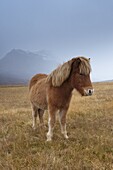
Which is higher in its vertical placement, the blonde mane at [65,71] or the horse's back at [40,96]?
the blonde mane at [65,71]

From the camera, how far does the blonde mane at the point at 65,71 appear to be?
6.34 meters

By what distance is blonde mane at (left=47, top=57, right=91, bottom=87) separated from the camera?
20.8 ft

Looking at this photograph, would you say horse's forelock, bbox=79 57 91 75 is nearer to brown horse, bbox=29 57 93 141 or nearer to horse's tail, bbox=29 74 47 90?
brown horse, bbox=29 57 93 141

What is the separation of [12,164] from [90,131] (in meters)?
3.35

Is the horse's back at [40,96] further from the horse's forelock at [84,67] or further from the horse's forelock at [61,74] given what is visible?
the horse's forelock at [84,67]

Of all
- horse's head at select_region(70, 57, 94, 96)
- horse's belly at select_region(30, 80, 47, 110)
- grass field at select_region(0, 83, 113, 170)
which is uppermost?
horse's head at select_region(70, 57, 94, 96)

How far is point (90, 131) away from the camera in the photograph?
7.73 m

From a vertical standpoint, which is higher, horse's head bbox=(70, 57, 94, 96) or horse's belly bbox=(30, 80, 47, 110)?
horse's head bbox=(70, 57, 94, 96)

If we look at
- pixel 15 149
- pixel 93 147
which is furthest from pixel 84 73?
pixel 15 149

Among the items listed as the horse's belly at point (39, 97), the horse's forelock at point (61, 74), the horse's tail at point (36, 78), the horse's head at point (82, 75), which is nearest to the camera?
the horse's head at point (82, 75)

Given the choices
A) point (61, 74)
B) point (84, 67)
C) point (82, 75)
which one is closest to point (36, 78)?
point (61, 74)

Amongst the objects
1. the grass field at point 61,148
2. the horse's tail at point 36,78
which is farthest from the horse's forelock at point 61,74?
the horse's tail at point 36,78

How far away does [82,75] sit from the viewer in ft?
21.1

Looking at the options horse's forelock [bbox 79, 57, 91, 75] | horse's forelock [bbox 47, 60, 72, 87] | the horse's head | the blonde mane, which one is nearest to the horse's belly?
the blonde mane
